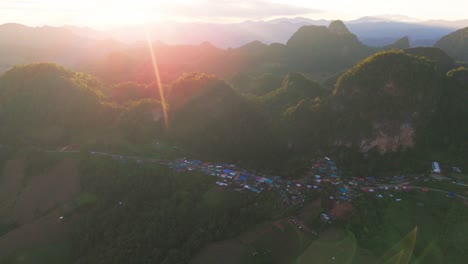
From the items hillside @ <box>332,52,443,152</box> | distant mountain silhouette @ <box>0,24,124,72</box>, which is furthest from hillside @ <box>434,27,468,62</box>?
distant mountain silhouette @ <box>0,24,124,72</box>

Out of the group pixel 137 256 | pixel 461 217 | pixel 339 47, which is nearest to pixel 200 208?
pixel 137 256

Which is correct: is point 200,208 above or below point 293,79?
below

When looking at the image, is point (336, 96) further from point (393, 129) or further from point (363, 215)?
point (363, 215)

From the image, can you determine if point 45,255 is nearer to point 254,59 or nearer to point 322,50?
point 254,59

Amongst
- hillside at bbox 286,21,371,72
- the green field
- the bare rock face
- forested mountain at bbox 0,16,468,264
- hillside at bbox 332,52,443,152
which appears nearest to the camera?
the green field

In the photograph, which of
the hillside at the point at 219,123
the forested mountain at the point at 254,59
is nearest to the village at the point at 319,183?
the hillside at the point at 219,123

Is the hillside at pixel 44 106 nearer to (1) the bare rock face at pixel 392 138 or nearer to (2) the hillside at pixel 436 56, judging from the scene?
(1) the bare rock face at pixel 392 138

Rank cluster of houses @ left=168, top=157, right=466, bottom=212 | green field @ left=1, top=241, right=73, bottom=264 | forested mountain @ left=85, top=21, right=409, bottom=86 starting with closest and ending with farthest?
green field @ left=1, top=241, right=73, bottom=264
cluster of houses @ left=168, top=157, right=466, bottom=212
forested mountain @ left=85, top=21, right=409, bottom=86

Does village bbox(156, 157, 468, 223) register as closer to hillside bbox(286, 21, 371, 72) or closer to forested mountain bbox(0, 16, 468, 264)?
forested mountain bbox(0, 16, 468, 264)
